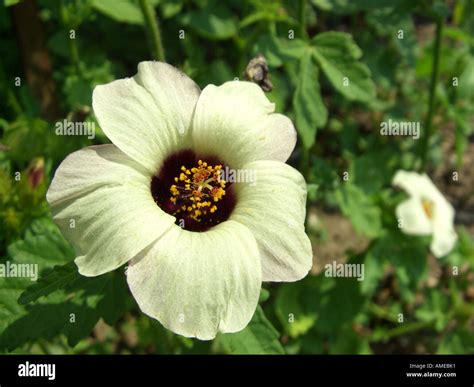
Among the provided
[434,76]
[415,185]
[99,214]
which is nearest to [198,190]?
[99,214]

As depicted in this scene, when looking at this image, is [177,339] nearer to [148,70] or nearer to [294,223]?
[294,223]

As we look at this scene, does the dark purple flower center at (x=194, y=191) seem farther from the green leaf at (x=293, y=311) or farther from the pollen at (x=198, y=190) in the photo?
the green leaf at (x=293, y=311)

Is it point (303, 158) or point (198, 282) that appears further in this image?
point (303, 158)

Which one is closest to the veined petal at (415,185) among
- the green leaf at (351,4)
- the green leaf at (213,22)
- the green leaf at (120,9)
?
the green leaf at (351,4)

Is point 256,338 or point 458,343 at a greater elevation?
point 256,338

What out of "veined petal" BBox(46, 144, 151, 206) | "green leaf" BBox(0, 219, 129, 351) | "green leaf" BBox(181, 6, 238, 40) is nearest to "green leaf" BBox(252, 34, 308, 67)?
"green leaf" BBox(181, 6, 238, 40)

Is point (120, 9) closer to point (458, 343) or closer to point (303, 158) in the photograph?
point (303, 158)
